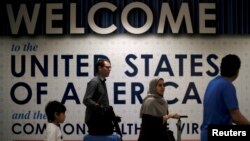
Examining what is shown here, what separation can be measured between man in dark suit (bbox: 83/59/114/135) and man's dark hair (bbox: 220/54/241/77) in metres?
Result: 2.49

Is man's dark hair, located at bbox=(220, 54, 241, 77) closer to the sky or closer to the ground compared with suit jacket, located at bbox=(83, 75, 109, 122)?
closer to the sky

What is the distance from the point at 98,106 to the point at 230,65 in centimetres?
266

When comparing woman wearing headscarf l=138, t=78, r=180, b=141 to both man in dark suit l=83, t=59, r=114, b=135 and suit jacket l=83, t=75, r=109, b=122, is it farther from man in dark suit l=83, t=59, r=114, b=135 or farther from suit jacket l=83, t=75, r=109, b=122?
suit jacket l=83, t=75, r=109, b=122

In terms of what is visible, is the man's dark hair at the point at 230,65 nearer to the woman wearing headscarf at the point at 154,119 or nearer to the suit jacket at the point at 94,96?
the woman wearing headscarf at the point at 154,119

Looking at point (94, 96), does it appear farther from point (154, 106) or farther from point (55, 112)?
point (55, 112)

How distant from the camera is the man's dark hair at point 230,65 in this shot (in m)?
4.07

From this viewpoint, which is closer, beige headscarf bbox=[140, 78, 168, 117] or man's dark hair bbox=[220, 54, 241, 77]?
man's dark hair bbox=[220, 54, 241, 77]

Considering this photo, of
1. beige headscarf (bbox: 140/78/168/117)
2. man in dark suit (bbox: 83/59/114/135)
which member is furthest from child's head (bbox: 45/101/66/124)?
beige headscarf (bbox: 140/78/168/117)

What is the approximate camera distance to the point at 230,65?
4.10m

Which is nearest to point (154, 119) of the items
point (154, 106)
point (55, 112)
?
point (154, 106)

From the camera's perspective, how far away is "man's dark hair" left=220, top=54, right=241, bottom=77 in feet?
13.4

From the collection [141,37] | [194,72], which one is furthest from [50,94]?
[194,72]

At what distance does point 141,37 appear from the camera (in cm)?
838

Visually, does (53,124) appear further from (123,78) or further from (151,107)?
(123,78)
